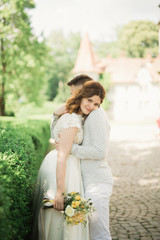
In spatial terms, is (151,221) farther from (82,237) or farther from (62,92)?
(62,92)

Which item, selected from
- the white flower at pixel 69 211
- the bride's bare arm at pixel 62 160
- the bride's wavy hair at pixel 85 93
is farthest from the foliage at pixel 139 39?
the white flower at pixel 69 211

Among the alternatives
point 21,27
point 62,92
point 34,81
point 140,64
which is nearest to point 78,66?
point 62,92

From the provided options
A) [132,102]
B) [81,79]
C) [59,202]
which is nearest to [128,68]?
[132,102]

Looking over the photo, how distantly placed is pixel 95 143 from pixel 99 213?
2.50 ft

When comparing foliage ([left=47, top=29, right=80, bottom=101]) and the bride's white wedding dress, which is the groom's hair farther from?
foliage ([left=47, top=29, right=80, bottom=101])

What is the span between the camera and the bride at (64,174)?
2.69 m

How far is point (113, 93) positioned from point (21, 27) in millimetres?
Answer: 30723

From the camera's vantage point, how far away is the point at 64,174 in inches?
105

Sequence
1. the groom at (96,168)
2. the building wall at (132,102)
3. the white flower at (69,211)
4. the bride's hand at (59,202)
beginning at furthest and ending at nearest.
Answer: the building wall at (132,102) → the groom at (96,168) → the bride's hand at (59,202) → the white flower at (69,211)

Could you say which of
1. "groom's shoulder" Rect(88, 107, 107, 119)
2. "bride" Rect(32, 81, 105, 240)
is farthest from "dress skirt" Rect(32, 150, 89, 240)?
"groom's shoulder" Rect(88, 107, 107, 119)

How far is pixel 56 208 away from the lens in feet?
8.61

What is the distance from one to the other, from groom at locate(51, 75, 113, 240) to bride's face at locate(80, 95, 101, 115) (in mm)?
47

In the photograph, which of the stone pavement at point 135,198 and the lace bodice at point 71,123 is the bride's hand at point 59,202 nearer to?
the lace bodice at point 71,123

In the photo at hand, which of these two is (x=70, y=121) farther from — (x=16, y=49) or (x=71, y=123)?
(x=16, y=49)
